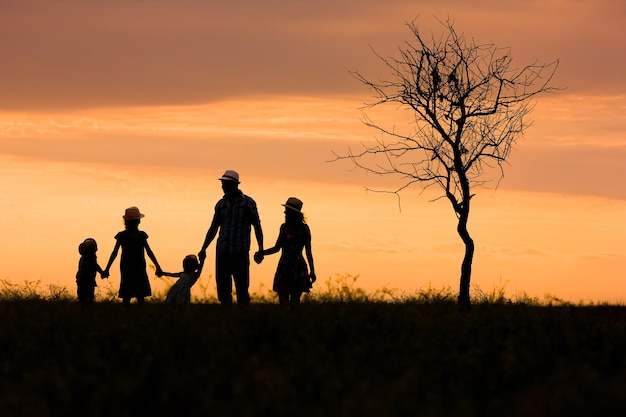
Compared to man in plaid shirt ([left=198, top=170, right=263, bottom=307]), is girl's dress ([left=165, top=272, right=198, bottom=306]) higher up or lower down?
lower down

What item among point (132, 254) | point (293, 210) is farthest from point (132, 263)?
point (293, 210)

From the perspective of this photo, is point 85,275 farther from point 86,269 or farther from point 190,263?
point 190,263

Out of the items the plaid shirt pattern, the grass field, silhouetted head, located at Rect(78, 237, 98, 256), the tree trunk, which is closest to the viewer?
the grass field

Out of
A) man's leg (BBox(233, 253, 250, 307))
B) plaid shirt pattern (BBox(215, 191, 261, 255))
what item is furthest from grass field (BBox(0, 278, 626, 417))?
plaid shirt pattern (BBox(215, 191, 261, 255))

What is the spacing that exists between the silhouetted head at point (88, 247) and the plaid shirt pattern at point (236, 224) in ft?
11.1

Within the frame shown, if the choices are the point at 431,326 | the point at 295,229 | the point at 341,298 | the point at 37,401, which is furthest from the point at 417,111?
the point at 37,401

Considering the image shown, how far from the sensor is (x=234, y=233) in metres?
16.8

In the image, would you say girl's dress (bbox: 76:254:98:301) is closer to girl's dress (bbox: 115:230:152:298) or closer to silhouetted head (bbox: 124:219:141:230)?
girl's dress (bbox: 115:230:152:298)

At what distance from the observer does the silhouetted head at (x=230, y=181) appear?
16844mm

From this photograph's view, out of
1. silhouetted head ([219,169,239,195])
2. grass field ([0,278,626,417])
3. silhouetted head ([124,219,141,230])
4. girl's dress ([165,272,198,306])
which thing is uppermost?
silhouetted head ([219,169,239,195])

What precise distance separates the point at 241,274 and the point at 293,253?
0.87 m

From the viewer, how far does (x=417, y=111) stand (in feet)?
71.2

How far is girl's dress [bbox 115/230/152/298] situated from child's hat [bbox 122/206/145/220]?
23cm

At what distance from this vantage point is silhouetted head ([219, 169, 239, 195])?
1684cm
